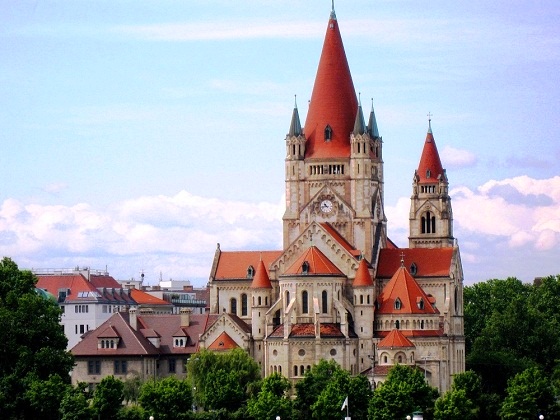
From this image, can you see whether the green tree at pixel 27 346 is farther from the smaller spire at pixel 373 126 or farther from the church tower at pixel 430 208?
the church tower at pixel 430 208

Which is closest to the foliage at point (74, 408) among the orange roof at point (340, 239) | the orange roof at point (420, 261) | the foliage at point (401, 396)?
the foliage at point (401, 396)

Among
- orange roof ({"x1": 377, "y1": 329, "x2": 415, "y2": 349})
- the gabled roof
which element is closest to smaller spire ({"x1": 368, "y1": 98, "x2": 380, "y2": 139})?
orange roof ({"x1": 377, "y1": 329, "x2": 415, "y2": 349})

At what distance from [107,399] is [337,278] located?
30.5 metres

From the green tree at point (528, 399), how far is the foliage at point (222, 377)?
74.3ft

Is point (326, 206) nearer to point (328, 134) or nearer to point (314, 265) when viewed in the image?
point (328, 134)

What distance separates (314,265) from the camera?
556 feet

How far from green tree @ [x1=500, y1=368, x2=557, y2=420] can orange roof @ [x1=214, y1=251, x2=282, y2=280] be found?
111ft

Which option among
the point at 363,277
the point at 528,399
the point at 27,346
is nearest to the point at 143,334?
the point at 363,277

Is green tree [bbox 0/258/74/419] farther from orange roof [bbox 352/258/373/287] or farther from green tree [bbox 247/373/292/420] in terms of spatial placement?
orange roof [bbox 352/258/373/287]

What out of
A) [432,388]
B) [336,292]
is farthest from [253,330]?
[432,388]

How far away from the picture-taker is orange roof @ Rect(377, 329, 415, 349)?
165250 millimetres

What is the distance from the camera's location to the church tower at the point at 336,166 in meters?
175

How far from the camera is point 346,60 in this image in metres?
182

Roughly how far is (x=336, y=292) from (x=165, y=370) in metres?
21.7
